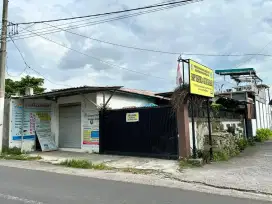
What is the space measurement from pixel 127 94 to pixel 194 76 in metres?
6.35

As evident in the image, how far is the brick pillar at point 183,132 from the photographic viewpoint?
35.9 ft

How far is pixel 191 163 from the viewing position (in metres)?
10.1

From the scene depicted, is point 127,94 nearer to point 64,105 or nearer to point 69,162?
point 64,105

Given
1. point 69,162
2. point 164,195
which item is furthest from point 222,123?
point 164,195

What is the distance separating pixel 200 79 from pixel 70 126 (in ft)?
28.1

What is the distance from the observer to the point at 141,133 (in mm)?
12391

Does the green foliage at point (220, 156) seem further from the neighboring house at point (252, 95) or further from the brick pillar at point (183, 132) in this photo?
the neighboring house at point (252, 95)

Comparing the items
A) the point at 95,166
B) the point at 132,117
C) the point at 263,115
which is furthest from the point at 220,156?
the point at 263,115

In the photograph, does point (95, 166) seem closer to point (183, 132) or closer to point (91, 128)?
point (183, 132)

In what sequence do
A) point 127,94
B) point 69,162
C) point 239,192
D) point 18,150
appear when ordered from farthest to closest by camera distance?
point 127,94 < point 18,150 < point 69,162 < point 239,192

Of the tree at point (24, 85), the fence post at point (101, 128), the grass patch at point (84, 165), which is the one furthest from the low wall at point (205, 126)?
the tree at point (24, 85)

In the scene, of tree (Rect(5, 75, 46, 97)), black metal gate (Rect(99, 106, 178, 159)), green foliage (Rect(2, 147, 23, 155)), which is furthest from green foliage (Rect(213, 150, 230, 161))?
tree (Rect(5, 75, 46, 97))

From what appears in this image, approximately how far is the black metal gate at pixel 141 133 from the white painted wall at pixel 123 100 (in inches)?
37.7

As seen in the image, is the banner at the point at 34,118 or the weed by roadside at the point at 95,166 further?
the banner at the point at 34,118
